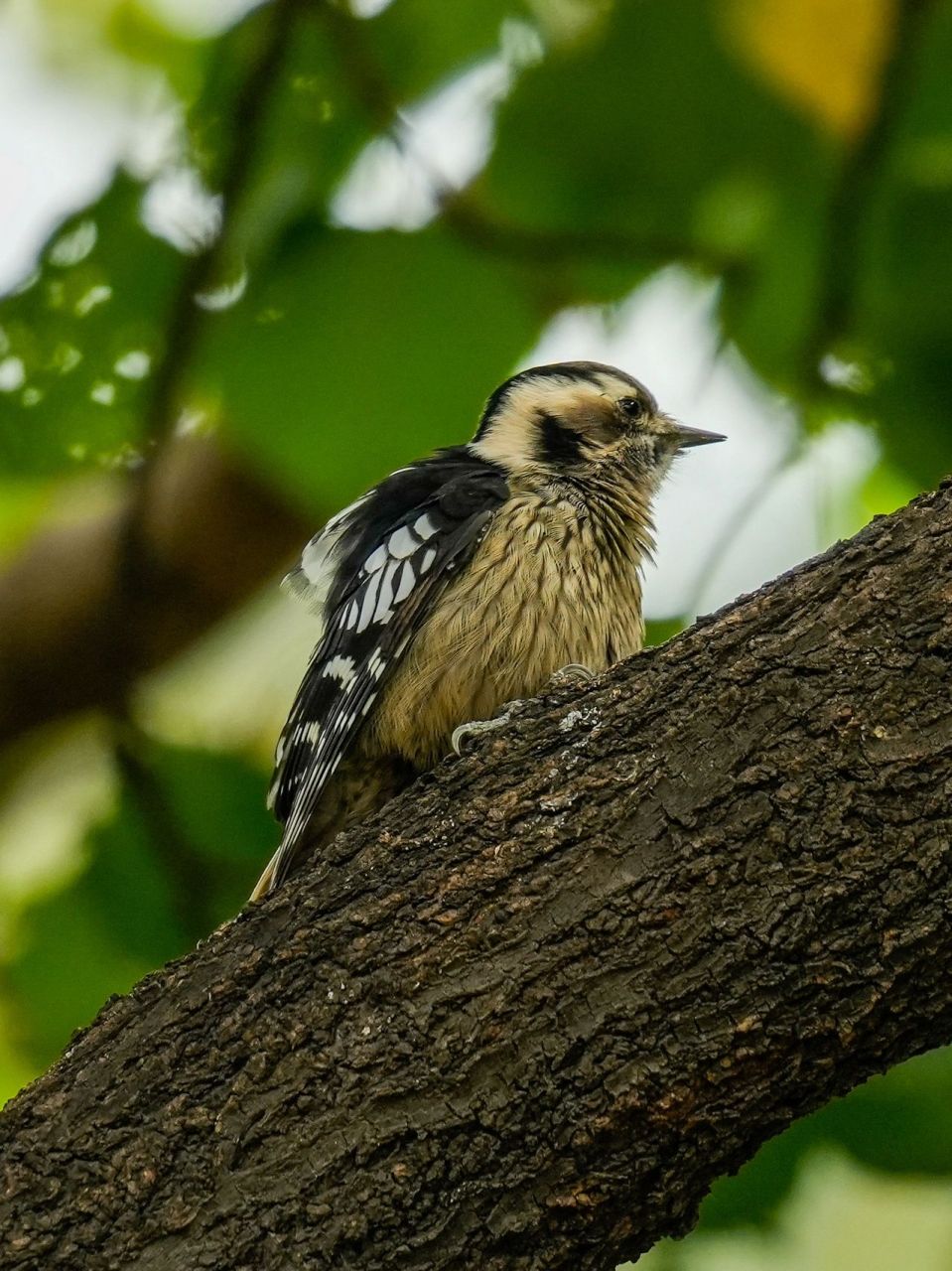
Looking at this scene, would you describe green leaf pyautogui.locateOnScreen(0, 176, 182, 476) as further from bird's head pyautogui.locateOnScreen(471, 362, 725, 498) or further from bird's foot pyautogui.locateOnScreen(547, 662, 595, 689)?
bird's foot pyautogui.locateOnScreen(547, 662, 595, 689)

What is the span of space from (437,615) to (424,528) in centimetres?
24

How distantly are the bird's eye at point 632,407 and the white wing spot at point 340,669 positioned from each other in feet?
4.49

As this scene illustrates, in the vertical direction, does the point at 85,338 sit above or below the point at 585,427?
above

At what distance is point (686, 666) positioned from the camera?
2963mm

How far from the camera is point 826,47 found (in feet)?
16.3

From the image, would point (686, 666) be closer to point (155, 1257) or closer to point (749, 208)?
point (155, 1257)

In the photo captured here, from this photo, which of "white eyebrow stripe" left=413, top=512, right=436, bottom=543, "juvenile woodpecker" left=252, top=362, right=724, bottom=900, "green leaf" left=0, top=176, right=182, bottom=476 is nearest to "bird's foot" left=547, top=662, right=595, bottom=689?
"juvenile woodpecker" left=252, top=362, right=724, bottom=900

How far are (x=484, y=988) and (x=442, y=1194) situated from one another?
0.33 meters

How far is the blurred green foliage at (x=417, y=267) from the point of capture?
4984 mm

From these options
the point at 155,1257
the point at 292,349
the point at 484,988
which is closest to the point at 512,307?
the point at 292,349

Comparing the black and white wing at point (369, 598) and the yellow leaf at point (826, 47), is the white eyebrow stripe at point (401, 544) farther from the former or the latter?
the yellow leaf at point (826, 47)

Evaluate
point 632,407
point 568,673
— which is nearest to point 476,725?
point 568,673

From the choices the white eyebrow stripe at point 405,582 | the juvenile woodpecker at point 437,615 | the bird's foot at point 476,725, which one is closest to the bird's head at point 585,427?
the juvenile woodpecker at point 437,615

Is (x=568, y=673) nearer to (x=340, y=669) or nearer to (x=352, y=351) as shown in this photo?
(x=340, y=669)
